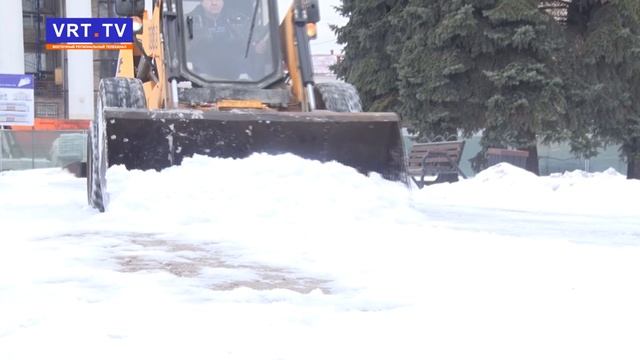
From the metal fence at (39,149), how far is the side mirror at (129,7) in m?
16.0

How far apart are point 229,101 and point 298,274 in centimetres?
388

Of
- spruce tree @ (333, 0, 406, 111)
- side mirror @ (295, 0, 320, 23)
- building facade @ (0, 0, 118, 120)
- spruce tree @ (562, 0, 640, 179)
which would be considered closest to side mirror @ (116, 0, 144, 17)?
side mirror @ (295, 0, 320, 23)

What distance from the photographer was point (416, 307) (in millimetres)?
3660

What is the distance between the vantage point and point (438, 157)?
52.7 feet

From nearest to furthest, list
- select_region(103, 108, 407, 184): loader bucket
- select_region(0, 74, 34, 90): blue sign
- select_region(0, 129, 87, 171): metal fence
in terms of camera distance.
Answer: select_region(103, 108, 407, 184): loader bucket, select_region(0, 74, 34, 90): blue sign, select_region(0, 129, 87, 171): metal fence

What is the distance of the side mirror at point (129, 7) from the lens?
8.31 metres

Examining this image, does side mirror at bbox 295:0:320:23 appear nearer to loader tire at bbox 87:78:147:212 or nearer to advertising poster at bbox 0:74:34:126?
loader tire at bbox 87:78:147:212

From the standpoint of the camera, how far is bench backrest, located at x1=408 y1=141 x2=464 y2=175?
15570 mm

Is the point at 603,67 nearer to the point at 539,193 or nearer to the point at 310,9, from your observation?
the point at 539,193

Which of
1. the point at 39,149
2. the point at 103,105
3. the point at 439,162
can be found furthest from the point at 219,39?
the point at 39,149

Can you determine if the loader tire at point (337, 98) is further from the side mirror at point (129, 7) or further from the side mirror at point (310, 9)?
the side mirror at point (129, 7)

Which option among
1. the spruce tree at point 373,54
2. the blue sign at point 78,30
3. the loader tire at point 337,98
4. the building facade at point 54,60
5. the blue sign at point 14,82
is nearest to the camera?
the loader tire at point 337,98

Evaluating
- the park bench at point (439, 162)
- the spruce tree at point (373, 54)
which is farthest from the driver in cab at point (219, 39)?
the spruce tree at point (373, 54)

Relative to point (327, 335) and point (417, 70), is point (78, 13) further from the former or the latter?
point (327, 335)
